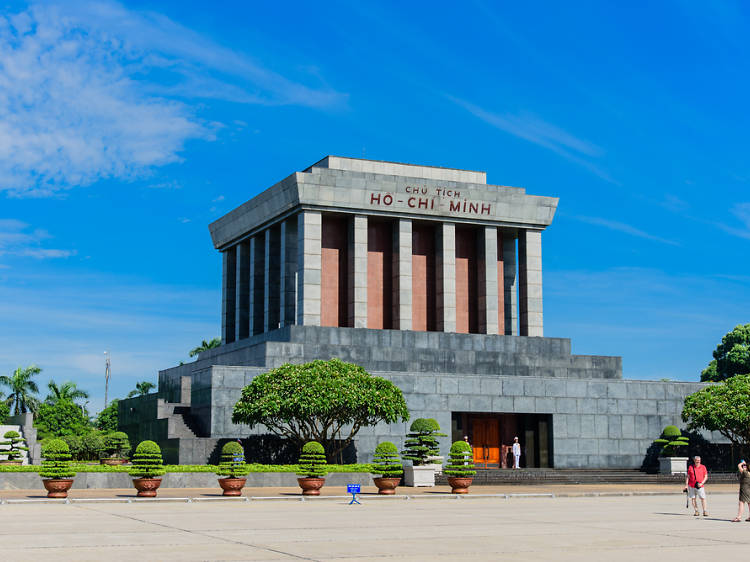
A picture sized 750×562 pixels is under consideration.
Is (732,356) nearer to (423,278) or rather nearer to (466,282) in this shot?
(466,282)

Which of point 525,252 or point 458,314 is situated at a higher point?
point 525,252

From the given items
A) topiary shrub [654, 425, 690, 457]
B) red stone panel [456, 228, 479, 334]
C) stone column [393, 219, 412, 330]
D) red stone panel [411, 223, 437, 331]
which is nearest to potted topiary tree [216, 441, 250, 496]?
stone column [393, 219, 412, 330]

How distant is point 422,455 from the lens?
42.8 meters

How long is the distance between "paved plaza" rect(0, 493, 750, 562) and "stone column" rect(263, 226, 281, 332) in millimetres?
30715

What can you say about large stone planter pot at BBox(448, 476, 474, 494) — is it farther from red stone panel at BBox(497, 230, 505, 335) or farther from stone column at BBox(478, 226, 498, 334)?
red stone panel at BBox(497, 230, 505, 335)

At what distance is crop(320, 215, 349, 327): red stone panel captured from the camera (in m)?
58.5

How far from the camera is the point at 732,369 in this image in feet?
315

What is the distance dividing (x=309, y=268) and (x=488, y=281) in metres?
11.8

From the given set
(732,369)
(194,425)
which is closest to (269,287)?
(194,425)

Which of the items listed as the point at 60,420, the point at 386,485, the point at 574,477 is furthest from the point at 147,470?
the point at 60,420

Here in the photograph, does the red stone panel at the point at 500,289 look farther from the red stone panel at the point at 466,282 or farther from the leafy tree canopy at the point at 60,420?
the leafy tree canopy at the point at 60,420

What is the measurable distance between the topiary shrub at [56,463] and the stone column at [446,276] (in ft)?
93.9

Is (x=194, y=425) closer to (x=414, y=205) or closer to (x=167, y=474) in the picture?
(x=167, y=474)

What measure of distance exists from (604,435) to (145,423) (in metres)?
24.7
